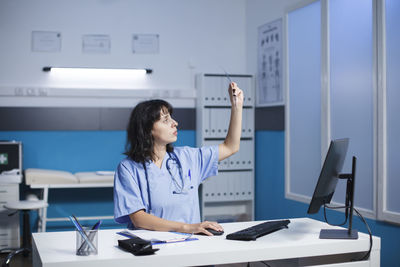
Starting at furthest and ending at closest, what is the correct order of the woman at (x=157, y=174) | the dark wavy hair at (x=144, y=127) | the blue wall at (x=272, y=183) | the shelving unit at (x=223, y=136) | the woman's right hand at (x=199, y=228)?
the shelving unit at (x=223, y=136), the blue wall at (x=272, y=183), the dark wavy hair at (x=144, y=127), the woman at (x=157, y=174), the woman's right hand at (x=199, y=228)

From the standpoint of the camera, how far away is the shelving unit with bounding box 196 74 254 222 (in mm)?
4711

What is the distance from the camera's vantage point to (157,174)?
2.14m

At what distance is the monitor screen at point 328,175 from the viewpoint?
1.84 meters

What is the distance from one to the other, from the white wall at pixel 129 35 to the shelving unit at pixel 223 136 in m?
0.34

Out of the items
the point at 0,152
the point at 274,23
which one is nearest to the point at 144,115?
the point at 0,152

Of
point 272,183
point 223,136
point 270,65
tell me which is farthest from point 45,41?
A: point 272,183

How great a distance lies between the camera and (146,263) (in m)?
1.62

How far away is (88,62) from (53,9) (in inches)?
23.5

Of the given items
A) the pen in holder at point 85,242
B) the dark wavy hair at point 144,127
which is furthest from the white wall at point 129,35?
the pen in holder at point 85,242

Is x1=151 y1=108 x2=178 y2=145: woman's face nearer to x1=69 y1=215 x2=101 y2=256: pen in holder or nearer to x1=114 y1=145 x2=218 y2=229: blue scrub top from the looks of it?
x1=114 y1=145 x2=218 y2=229: blue scrub top

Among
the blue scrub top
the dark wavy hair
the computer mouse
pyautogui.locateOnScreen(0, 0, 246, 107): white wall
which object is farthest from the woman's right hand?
pyautogui.locateOnScreen(0, 0, 246, 107): white wall

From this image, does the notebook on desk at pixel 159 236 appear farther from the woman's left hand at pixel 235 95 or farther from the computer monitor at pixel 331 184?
the woman's left hand at pixel 235 95

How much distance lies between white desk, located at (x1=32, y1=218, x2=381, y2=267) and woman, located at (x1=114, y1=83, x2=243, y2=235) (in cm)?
15

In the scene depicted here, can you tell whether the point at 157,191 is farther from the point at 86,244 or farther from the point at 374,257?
the point at 374,257
